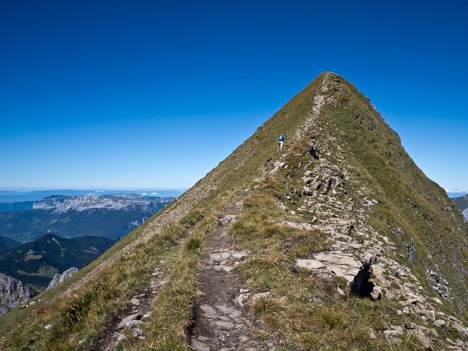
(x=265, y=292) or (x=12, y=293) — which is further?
(x=12, y=293)

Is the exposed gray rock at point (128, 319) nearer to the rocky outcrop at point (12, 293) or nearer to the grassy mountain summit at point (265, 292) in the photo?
the grassy mountain summit at point (265, 292)

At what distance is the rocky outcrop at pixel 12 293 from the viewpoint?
10047 cm

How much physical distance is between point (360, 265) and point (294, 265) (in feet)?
9.36

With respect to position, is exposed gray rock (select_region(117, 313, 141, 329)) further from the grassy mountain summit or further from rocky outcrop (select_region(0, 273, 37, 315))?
rocky outcrop (select_region(0, 273, 37, 315))

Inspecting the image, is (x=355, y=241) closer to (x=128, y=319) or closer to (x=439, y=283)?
(x=439, y=283)

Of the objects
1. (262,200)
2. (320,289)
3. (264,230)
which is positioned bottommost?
(320,289)

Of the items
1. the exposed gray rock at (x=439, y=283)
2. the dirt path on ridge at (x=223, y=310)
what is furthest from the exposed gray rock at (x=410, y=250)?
the dirt path on ridge at (x=223, y=310)

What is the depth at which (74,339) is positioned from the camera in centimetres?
718

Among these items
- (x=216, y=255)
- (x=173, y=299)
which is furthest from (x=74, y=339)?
(x=216, y=255)

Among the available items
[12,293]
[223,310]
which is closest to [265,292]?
[223,310]

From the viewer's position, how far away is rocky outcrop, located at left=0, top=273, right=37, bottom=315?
100 m

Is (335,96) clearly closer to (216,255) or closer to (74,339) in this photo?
(216,255)


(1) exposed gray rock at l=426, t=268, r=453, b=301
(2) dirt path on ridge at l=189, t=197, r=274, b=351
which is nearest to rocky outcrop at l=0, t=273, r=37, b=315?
(2) dirt path on ridge at l=189, t=197, r=274, b=351

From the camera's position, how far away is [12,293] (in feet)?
357
